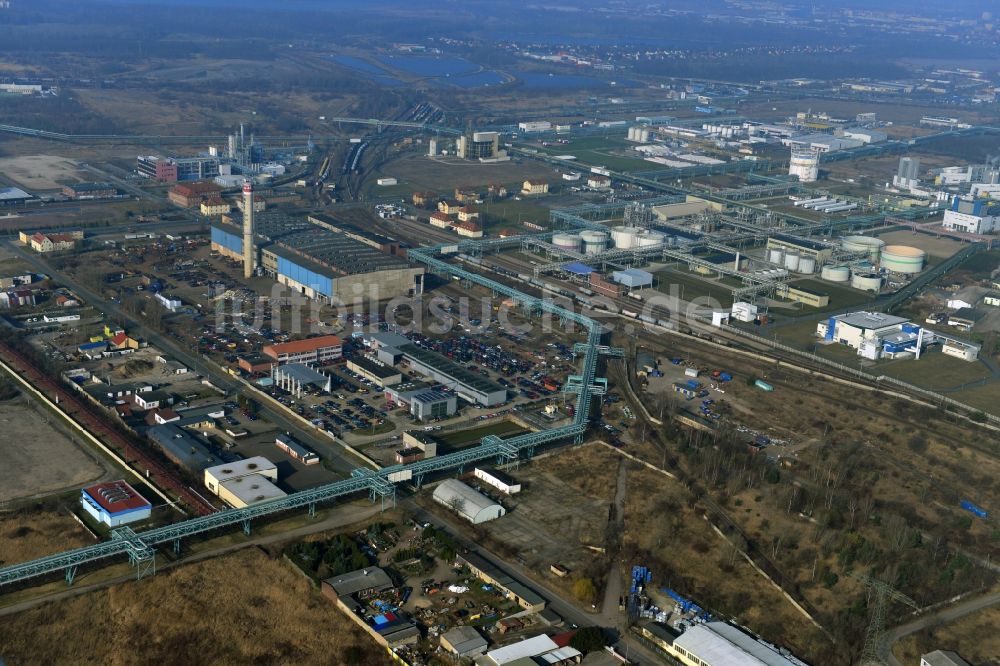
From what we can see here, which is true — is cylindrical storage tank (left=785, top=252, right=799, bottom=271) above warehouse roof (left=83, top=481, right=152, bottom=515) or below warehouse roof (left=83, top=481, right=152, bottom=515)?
above

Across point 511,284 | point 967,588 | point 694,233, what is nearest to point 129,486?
point 967,588

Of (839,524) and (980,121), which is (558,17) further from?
(839,524)

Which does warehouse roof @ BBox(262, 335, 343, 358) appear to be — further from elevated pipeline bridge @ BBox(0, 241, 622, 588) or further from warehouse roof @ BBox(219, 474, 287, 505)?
warehouse roof @ BBox(219, 474, 287, 505)

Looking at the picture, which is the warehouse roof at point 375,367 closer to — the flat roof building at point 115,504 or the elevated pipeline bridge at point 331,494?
the elevated pipeline bridge at point 331,494

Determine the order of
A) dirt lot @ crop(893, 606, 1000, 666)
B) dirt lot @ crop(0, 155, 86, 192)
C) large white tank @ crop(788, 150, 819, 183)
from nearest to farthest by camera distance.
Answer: dirt lot @ crop(893, 606, 1000, 666) < dirt lot @ crop(0, 155, 86, 192) < large white tank @ crop(788, 150, 819, 183)

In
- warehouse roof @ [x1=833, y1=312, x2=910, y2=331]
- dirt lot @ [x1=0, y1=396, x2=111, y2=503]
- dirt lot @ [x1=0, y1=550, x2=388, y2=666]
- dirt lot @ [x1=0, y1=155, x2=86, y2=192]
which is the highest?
warehouse roof @ [x1=833, y1=312, x2=910, y2=331]

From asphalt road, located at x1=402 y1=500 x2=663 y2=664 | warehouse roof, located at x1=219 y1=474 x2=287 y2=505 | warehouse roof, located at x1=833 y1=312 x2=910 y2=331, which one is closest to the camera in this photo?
asphalt road, located at x1=402 y1=500 x2=663 y2=664

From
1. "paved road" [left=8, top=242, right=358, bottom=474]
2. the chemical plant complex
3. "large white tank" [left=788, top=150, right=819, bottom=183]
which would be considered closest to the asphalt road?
the chemical plant complex

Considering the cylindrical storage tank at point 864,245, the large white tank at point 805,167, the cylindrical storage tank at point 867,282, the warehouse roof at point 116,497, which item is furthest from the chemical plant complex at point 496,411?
the large white tank at point 805,167
